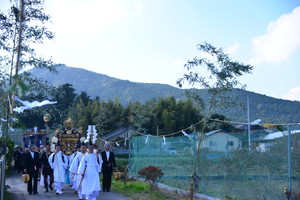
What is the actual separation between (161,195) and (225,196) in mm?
2575

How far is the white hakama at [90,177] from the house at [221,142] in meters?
3.60

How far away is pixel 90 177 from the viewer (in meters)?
13.8

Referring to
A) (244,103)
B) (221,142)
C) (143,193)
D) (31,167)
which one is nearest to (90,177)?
(143,193)

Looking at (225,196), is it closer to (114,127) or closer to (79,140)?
(79,140)

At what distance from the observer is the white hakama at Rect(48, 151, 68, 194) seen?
16511 mm

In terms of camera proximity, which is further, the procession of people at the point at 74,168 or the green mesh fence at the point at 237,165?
the procession of people at the point at 74,168

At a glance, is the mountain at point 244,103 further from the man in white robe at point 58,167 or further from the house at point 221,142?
the man in white robe at point 58,167

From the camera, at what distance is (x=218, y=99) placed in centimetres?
1186

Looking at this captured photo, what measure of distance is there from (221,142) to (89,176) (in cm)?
444

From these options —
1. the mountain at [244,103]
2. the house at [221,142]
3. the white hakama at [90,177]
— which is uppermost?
the mountain at [244,103]

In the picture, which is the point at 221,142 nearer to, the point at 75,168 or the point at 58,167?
the point at 75,168

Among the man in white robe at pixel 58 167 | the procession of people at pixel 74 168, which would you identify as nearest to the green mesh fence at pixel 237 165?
the procession of people at pixel 74 168

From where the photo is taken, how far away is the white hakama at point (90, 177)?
13.6 meters

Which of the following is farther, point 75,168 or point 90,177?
point 75,168
